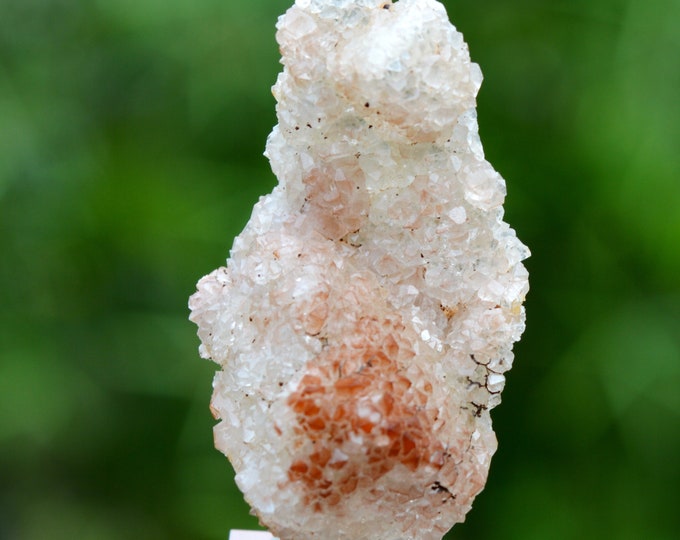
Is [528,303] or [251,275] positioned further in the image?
[528,303]

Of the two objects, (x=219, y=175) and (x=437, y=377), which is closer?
(x=437, y=377)

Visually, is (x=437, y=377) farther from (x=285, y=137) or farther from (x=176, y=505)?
(x=176, y=505)

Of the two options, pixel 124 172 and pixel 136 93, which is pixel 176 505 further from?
pixel 136 93


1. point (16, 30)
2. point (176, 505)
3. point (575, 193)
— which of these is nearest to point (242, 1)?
point (16, 30)

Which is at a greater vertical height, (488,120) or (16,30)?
(16,30)

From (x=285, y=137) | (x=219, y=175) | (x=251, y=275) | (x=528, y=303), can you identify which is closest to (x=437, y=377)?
(x=251, y=275)

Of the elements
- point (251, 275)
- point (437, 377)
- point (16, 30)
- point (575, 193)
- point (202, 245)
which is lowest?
point (437, 377)
